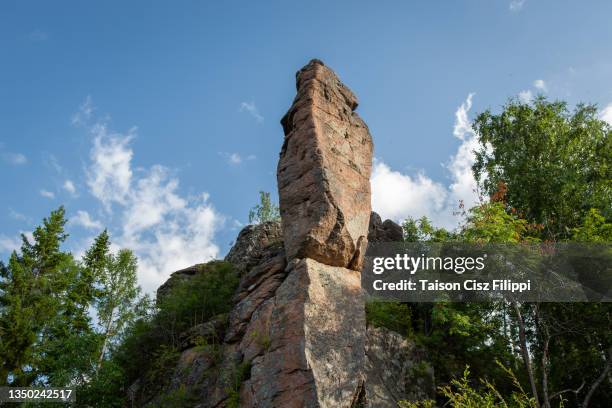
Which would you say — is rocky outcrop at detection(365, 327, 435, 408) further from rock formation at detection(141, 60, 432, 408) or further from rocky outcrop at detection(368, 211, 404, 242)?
rocky outcrop at detection(368, 211, 404, 242)

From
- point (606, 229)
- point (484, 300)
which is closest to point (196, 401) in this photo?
point (484, 300)

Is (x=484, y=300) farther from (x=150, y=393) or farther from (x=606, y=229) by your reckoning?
(x=150, y=393)

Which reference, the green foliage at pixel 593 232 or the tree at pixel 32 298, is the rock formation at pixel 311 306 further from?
the tree at pixel 32 298

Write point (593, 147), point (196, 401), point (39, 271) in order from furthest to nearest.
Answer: point (39, 271)
point (593, 147)
point (196, 401)

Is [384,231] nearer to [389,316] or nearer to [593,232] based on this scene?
[389,316]

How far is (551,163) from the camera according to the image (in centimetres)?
2811

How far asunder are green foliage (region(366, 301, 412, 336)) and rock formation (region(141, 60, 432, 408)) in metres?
1.40

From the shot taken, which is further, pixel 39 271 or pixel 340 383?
pixel 39 271

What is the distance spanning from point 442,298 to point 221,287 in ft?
31.1

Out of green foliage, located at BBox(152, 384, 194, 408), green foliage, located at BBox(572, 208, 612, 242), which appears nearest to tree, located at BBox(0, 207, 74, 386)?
green foliage, located at BBox(152, 384, 194, 408)

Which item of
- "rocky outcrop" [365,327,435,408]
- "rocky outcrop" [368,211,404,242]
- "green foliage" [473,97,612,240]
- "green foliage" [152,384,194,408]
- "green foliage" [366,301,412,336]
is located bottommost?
"green foliage" [152,384,194,408]

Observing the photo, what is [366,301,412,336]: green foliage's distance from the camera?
19248mm

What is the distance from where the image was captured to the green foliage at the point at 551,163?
1046 inches

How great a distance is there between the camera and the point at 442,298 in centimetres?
1934
